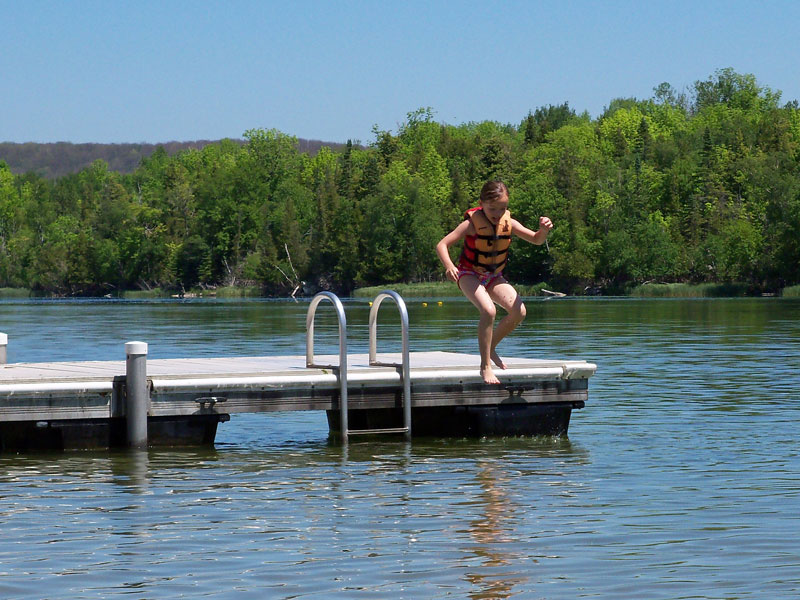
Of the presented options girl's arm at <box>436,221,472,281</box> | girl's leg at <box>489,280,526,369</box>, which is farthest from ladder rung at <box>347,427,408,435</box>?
girl's arm at <box>436,221,472,281</box>

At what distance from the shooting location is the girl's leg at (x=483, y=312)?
1461 centimetres

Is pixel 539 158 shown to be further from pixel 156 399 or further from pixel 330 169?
pixel 156 399

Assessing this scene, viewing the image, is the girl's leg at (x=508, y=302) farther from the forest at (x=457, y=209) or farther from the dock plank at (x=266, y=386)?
the forest at (x=457, y=209)

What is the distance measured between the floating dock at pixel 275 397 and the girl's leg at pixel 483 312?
367 millimetres

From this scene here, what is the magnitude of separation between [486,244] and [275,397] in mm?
2885

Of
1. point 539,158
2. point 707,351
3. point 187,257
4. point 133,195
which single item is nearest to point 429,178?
point 539,158

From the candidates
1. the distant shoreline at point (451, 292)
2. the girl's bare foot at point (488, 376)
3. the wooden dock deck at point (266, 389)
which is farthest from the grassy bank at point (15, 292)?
the girl's bare foot at point (488, 376)

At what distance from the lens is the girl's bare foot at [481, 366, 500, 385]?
1527 cm

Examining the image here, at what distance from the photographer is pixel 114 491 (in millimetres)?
12414

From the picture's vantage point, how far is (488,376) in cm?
1529

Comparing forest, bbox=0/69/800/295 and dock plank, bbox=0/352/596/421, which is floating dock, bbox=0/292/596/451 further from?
forest, bbox=0/69/800/295

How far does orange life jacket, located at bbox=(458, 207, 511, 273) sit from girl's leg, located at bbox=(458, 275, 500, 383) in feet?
0.59

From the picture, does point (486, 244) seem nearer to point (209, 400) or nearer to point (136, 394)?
point (209, 400)

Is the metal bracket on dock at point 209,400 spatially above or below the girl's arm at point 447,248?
below
